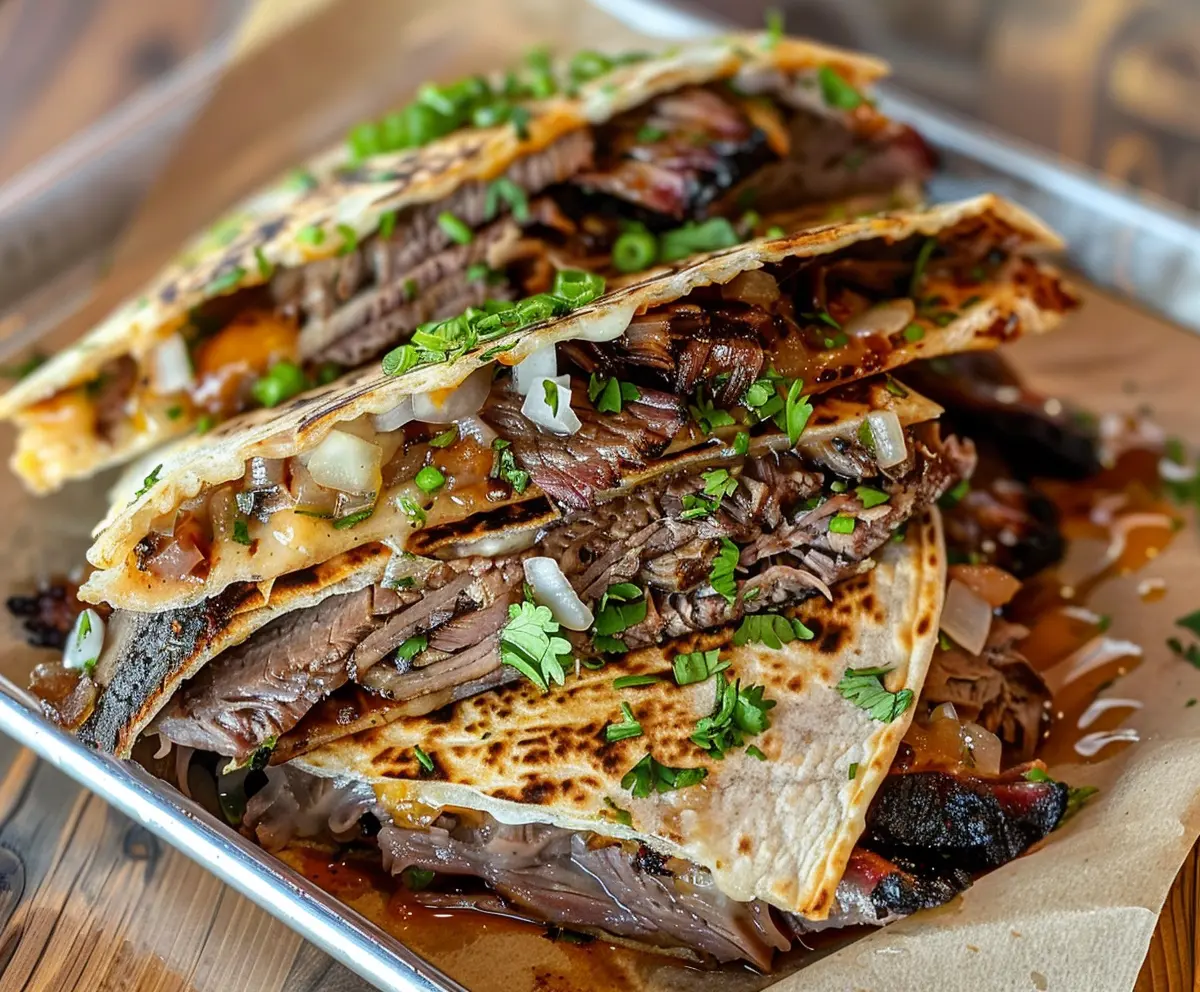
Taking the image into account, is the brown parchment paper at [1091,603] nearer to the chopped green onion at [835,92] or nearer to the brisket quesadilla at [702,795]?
the brisket quesadilla at [702,795]

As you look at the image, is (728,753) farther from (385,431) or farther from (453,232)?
(453,232)

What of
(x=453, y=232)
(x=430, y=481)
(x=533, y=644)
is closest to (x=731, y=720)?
(x=533, y=644)

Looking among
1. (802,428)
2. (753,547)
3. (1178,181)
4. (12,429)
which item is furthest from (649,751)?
(1178,181)

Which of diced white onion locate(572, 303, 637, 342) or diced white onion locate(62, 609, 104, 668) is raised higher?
diced white onion locate(572, 303, 637, 342)

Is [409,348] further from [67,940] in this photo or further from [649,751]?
[67,940]

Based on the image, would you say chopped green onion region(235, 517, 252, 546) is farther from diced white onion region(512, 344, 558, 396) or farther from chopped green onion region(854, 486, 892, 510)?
chopped green onion region(854, 486, 892, 510)

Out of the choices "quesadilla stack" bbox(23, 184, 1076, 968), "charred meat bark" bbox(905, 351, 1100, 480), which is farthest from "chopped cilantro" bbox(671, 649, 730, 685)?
"charred meat bark" bbox(905, 351, 1100, 480)

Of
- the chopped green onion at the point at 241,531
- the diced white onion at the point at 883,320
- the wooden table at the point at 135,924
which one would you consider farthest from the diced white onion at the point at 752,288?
the wooden table at the point at 135,924
